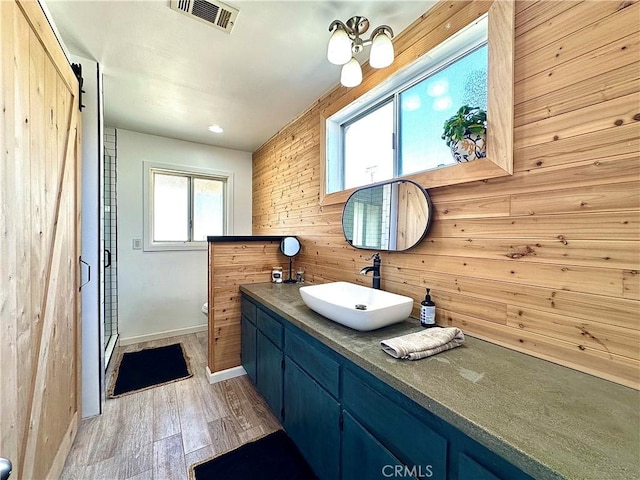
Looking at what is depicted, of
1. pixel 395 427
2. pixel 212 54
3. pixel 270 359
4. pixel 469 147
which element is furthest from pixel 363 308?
pixel 212 54

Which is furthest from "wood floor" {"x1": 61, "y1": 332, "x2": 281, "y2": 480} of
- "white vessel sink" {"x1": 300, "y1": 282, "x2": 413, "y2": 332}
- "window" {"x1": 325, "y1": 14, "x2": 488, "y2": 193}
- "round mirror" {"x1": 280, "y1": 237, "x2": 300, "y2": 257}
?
"window" {"x1": 325, "y1": 14, "x2": 488, "y2": 193}

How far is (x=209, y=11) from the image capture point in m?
1.46

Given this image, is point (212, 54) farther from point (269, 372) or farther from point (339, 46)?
point (269, 372)

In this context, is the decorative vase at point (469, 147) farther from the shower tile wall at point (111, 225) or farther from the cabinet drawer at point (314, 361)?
the shower tile wall at point (111, 225)

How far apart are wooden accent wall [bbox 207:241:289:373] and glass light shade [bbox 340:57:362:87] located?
148cm

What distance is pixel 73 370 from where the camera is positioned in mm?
1643

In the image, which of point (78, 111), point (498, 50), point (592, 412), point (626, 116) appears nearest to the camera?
point (592, 412)

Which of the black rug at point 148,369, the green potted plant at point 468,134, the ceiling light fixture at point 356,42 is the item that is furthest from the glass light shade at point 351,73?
the black rug at point 148,369

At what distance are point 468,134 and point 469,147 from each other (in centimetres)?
6

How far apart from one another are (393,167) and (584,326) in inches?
48.2

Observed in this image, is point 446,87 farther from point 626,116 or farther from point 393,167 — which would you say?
point 626,116

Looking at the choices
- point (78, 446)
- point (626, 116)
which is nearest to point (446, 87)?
point (626, 116)

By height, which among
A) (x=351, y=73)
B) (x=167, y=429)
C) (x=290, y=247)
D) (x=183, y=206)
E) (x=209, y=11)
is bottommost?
(x=167, y=429)

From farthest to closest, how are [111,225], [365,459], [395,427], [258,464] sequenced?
[111,225]
[258,464]
[365,459]
[395,427]
